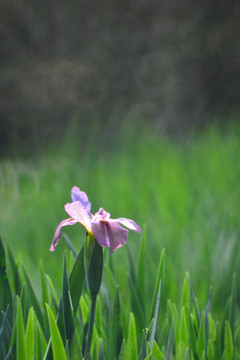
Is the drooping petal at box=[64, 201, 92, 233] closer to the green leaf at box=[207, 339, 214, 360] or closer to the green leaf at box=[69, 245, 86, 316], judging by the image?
the green leaf at box=[69, 245, 86, 316]

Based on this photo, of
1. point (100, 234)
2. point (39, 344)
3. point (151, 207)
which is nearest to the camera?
point (100, 234)

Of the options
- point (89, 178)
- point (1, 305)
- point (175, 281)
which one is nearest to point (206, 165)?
point (89, 178)

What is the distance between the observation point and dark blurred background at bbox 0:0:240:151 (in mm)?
3020

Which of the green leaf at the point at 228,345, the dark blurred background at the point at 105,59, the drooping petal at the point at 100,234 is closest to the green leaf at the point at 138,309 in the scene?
the green leaf at the point at 228,345

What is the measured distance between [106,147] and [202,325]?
2364mm

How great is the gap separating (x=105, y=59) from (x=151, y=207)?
1776 mm

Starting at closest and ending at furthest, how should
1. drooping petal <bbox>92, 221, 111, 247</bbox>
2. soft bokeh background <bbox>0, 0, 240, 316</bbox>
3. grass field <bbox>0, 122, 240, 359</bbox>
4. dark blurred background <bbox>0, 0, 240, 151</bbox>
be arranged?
1. drooping petal <bbox>92, 221, 111, 247</bbox>
2. grass field <bbox>0, 122, 240, 359</bbox>
3. soft bokeh background <bbox>0, 0, 240, 316</bbox>
4. dark blurred background <bbox>0, 0, 240, 151</bbox>

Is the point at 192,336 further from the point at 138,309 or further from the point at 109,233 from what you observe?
the point at 109,233

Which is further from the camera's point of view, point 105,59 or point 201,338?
point 105,59

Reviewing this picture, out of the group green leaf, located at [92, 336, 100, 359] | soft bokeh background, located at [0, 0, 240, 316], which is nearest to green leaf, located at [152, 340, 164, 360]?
green leaf, located at [92, 336, 100, 359]

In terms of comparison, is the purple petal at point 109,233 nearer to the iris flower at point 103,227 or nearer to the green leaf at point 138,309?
the iris flower at point 103,227

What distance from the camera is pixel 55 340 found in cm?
50

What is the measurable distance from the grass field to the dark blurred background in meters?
0.73

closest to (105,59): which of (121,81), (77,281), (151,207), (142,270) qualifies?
(121,81)
